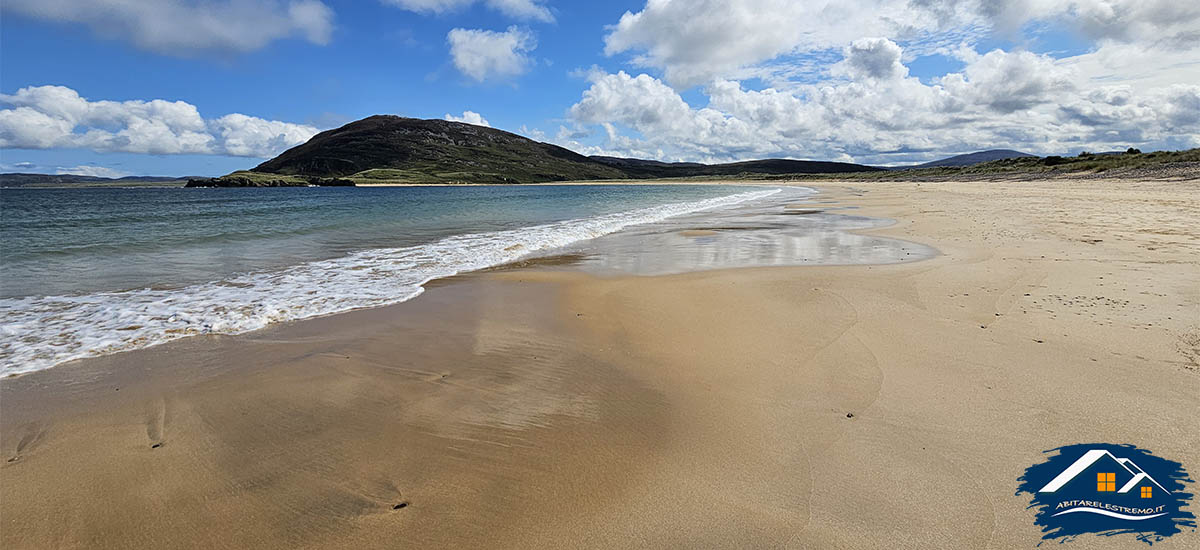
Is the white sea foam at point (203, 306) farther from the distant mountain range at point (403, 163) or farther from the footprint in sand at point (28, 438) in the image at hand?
the distant mountain range at point (403, 163)

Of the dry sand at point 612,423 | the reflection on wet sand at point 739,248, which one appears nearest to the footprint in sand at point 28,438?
the dry sand at point 612,423

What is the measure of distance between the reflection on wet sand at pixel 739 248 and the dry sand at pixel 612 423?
10.4ft

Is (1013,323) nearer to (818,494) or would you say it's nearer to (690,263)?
(818,494)

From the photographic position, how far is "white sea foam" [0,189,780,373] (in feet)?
17.7

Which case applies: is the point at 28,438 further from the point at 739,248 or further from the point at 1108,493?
the point at 739,248

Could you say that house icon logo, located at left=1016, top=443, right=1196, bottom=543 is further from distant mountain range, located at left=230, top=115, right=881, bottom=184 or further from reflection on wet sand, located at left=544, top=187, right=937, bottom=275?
distant mountain range, located at left=230, top=115, right=881, bottom=184

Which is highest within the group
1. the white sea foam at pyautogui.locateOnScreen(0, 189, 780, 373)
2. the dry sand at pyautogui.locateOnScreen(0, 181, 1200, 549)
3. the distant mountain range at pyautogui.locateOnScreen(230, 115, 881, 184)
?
the distant mountain range at pyautogui.locateOnScreen(230, 115, 881, 184)

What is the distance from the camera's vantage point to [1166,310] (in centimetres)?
529

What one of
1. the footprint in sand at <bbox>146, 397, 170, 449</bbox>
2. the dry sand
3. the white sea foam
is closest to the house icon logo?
the dry sand

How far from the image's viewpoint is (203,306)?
6883 mm

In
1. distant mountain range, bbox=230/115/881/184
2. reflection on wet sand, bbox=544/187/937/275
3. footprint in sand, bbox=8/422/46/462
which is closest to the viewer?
footprint in sand, bbox=8/422/46/462

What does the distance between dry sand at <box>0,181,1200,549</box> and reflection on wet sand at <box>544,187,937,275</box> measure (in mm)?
3183

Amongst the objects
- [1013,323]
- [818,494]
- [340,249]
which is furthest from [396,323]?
[340,249]

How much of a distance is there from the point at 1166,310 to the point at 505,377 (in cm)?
686
